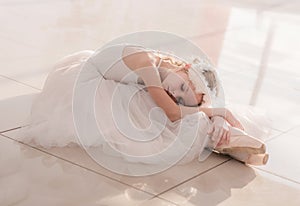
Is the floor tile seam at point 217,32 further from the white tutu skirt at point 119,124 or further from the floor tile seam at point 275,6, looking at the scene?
the white tutu skirt at point 119,124

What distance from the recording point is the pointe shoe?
2699 millimetres

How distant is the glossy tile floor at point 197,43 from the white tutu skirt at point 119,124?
2.8 inches

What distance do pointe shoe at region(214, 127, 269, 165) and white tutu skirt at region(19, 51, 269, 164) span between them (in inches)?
4.1

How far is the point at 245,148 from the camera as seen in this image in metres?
2.71

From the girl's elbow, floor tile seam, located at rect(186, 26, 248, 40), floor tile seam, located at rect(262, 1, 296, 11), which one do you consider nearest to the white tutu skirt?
the girl's elbow

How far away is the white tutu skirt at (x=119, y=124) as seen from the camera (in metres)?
2.67

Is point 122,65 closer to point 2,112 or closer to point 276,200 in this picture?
point 2,112

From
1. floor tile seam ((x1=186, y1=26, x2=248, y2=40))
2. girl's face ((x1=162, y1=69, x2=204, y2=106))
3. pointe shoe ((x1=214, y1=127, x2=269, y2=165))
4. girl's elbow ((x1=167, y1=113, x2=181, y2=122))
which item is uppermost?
girl's face ((x1=162, y1=69, x2=204, y2=106))

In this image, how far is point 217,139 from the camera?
2738 mm

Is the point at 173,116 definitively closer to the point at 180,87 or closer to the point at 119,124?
the point at 180,87

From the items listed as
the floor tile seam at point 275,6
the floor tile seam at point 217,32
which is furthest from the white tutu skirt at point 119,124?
the floor tile seam at point 275,6

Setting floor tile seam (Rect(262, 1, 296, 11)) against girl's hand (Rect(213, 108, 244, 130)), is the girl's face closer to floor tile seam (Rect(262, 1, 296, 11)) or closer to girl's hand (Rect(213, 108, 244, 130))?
girl's hand (Rect(213, 108, 244, 130))

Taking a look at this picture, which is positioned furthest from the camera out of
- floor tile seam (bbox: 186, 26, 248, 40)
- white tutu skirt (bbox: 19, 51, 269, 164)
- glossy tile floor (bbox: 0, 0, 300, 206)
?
floor tile seam (bbox: 186, 26, 248, 40)

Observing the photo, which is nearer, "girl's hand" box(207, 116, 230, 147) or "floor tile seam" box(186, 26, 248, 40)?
"girl's hand" box(207, 116, 230, 147)
